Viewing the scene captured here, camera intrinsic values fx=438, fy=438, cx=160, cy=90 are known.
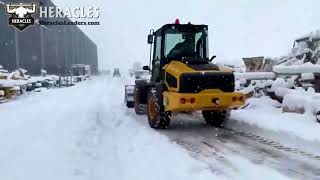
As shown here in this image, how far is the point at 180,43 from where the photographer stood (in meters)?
11.5

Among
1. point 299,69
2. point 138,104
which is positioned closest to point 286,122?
point 138,104

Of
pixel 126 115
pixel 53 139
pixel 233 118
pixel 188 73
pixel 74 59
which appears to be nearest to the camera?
pixel 53 139

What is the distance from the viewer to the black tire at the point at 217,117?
37.4ft

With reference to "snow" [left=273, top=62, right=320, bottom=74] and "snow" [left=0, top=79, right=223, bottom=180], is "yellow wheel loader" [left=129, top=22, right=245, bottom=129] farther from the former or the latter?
"snow" [left=273, top=62, right=320, bottom=74]

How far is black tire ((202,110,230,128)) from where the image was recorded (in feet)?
37.4

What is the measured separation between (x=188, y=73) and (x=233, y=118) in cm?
247

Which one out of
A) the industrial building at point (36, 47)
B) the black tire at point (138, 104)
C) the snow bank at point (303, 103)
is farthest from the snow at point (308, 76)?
the industrial building at point (36, 47)

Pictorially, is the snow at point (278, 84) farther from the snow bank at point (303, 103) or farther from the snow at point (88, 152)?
the snow at point (88, 152)

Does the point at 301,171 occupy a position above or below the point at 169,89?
below

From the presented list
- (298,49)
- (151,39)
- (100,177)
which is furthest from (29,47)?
(100,177)

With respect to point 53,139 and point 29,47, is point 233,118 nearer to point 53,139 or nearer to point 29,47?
point 53,139

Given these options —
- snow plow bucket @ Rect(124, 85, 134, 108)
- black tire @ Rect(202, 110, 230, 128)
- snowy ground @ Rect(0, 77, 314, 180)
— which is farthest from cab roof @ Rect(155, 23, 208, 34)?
snow plow bucket @ Rect(124, 85, 134, 108)

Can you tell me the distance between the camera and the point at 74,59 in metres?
84.4

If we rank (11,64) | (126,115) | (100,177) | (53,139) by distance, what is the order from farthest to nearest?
(11,64) → (126,115) → (53,139) → (100,177)
